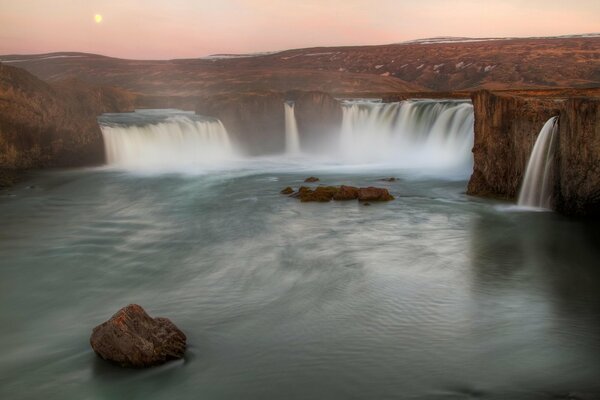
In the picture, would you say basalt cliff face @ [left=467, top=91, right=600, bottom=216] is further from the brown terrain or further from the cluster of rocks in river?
the cluster of rocks in river

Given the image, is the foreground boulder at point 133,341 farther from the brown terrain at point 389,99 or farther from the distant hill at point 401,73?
the distant hill at point 401,73

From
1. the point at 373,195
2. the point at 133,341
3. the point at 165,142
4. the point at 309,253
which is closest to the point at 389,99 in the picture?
the point at 165,142

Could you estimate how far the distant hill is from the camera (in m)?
62.3

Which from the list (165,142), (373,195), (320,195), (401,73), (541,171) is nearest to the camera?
(541,171)

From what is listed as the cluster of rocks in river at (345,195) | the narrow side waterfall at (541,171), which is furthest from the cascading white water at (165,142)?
the narrow side waterfall at (541,171)

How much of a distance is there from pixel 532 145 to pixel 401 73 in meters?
66.2

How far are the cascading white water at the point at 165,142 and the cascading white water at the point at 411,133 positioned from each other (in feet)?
24.7

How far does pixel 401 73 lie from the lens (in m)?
79.9

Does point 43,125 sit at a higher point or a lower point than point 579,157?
higher

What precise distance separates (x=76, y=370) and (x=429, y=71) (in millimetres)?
72926

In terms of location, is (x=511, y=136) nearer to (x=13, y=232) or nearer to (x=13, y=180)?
(x=13, y=232)

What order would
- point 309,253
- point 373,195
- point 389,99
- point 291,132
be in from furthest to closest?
1. point 389,99
2. point 291,132
3. point 373,195
4. point 309,253

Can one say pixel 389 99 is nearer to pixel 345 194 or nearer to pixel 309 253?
pixel 345 194

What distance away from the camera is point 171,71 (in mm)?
97062
